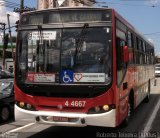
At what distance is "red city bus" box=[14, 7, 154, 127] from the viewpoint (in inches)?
332

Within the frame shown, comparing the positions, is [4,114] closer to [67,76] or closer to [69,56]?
[67,76]

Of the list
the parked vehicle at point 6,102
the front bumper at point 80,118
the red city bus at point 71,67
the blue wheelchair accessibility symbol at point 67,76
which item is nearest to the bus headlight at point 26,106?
the red city bus at point 71,67

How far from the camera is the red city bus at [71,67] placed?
332 inches

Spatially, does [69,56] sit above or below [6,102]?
above

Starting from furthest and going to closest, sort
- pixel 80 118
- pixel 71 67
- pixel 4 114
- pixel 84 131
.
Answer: pixel 4 114, pixel 84 131, pixel 71 67, pixel 80 118

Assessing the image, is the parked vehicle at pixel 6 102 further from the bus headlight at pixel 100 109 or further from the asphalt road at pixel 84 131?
the bus headlight at pixel 100 109

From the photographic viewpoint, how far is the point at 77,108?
850 cm

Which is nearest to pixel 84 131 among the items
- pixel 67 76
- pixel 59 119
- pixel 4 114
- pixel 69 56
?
pixel 59 119

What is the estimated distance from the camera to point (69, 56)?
28.2ft

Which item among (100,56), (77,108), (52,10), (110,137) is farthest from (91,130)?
(52,10)

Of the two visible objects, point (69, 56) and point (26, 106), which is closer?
point (69, 56)

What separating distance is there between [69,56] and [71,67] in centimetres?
25

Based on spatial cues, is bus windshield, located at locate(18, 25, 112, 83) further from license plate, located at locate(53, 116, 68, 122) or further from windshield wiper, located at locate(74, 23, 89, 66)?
license plate, located at locate(53, 116, 68, 122)

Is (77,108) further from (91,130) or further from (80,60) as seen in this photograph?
(91,130)
